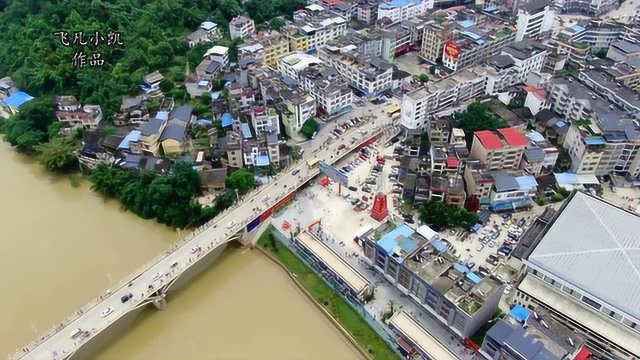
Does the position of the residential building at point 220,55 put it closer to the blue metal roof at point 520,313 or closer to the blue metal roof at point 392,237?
the blue metal roof at point 392,237

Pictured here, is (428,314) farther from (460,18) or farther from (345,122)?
(460,18)

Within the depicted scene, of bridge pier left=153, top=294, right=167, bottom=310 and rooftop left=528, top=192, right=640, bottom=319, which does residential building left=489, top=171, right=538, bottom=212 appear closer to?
rooftop left=528, top=192, right=640, bottom=319

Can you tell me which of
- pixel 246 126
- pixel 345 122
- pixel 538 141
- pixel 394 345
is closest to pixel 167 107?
pixel 246 126

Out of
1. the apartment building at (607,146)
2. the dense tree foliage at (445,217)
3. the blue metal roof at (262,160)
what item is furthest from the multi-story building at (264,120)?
the apartment building at (607,146)

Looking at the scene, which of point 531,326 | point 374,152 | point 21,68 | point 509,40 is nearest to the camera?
point 531,326

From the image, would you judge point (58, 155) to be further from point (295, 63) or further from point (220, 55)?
point (295, 63)

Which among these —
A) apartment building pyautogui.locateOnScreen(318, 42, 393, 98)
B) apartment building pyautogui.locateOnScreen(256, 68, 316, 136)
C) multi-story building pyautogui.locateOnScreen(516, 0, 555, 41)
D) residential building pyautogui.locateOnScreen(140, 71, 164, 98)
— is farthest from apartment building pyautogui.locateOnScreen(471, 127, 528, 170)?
residential building pyautogui.locateOnScreen(140, 71, 164, 98)
